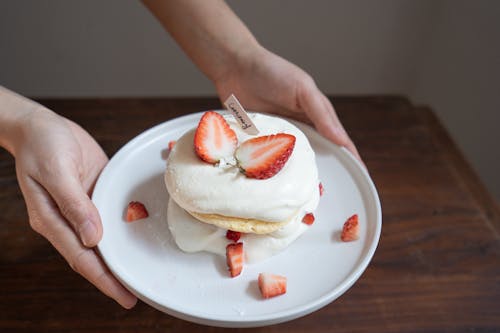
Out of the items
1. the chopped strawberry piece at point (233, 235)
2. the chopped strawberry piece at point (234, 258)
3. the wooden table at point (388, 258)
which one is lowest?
the wooden table at point (388, 258)

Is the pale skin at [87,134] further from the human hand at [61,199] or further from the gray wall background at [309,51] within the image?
the gray wall background at [309,51]

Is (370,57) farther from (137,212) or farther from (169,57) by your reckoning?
(137,212)

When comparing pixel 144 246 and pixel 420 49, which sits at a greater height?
pixel 144 246

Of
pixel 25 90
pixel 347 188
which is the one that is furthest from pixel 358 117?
pixel 25 90

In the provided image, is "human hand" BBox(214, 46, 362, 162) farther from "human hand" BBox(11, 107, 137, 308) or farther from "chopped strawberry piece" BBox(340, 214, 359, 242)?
"human hand" BBox(11, 107, 137, 308)

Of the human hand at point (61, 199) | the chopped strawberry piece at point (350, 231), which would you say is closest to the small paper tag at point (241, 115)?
the chopped strawberry piece at point (350, 231)

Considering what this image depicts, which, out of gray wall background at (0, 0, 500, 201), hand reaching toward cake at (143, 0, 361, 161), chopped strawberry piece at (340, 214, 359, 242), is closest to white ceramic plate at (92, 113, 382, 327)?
chopped strawberry piece at (340, 214, 359, 242)

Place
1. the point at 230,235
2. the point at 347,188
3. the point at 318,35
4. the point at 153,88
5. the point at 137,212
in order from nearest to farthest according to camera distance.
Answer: the point at 230,235 → the point at 137,212 → the point at 347,188 → the point at 318,35 → the point at 153,88
